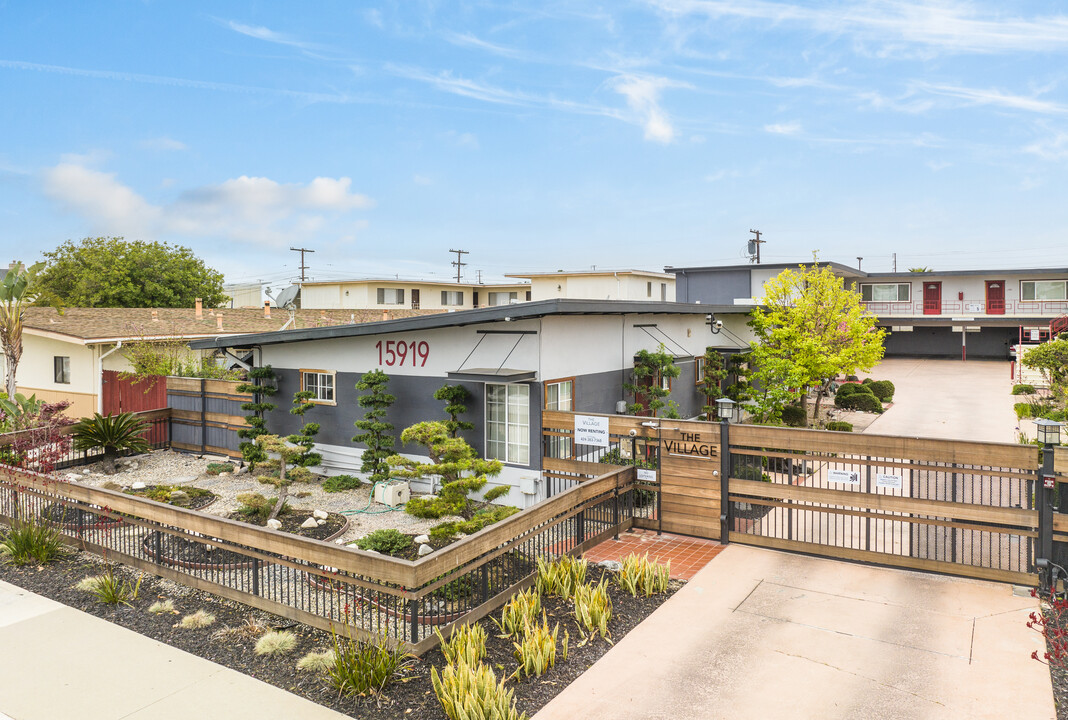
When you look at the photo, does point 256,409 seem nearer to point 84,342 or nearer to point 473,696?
point 84,342

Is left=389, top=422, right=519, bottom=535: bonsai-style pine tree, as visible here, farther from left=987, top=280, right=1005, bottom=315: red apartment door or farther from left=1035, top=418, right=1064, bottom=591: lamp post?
left=987, top=280, right=1005, bottom=315: red apartment door

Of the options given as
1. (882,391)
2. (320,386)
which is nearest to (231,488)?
(320,386)

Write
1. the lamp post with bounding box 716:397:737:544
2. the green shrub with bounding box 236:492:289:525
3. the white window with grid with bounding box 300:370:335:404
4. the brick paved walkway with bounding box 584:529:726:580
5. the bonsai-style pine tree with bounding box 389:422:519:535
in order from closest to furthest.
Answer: the brick paved walkway with bounding box 584:529:726:580 → the bonsai-style pine tree with bounding box 389:422:519:535 → the lamp post with bounding box 716:397:737:544 → the green shrub with bounding box 236:492:289:525 → the white window with grid with bounding box 300:370:335:404

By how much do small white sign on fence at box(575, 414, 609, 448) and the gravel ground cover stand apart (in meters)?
2.93

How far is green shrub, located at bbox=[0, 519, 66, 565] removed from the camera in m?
8.80

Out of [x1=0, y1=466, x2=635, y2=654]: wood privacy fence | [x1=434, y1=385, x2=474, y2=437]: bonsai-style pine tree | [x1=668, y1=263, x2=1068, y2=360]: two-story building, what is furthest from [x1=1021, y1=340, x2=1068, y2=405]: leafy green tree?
[x1=434, y1=385, x2=474, y2=437]: bonsai-style pine tree

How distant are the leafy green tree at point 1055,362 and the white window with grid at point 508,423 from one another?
16425 mm

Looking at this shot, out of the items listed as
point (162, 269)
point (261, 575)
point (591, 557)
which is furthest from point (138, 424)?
point (162, 269)

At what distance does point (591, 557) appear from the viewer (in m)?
8.67

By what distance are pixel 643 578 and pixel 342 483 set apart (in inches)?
317

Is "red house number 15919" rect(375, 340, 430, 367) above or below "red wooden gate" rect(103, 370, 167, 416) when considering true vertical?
above

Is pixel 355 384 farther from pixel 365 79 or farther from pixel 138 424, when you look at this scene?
pixel 365 79

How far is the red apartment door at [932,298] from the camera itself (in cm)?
4006

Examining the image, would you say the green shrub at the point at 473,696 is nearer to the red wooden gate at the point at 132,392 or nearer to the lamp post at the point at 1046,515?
the lamp post at the point at 1046,515
